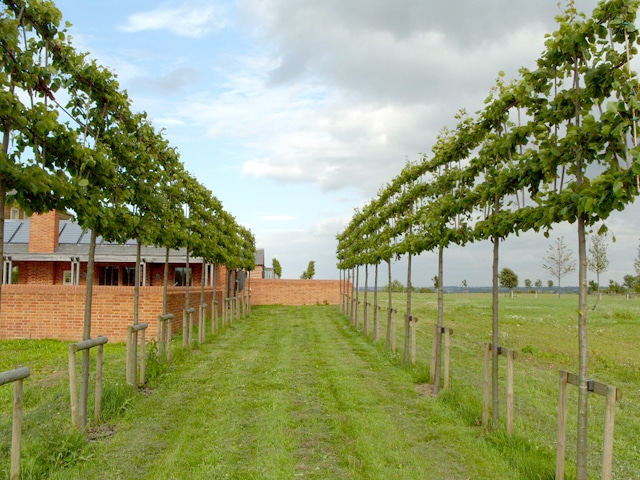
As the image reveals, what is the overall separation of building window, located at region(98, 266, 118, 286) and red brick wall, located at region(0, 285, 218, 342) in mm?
13263

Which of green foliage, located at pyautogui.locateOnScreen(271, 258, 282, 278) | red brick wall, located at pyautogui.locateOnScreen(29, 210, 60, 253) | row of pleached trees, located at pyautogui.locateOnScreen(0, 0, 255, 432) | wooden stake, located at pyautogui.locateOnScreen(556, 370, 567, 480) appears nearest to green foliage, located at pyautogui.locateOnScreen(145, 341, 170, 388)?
row of pleached trees, located at pyautogui.locateOnScreen(0, 0, 255, 432)

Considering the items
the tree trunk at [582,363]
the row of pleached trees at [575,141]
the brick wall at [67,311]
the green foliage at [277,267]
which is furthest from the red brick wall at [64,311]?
the green foliage at [277,267]

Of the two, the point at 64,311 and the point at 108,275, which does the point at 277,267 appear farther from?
the point at 64,311

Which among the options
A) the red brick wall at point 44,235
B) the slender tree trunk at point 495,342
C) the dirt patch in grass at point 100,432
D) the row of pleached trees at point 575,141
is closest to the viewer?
the row of pleached trees at point 575,141

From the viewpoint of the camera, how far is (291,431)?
662cm

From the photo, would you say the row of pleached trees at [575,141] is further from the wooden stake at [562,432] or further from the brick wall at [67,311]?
the brick wall at [67,311]

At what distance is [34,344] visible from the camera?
44.8 feet

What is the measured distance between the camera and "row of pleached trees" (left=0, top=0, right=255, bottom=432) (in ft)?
15.6

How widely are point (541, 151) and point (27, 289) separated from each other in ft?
45.5

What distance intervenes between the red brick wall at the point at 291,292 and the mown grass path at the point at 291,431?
27.4 meters

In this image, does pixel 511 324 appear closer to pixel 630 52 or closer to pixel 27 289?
pixel 27 289

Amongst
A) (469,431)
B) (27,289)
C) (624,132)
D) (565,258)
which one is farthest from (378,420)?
(565,258)

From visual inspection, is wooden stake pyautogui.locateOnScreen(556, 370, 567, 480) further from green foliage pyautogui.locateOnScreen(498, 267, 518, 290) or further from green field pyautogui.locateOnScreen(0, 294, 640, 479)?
green foliage pyautogui.locateOnScreen(498, 267, 518, 290)

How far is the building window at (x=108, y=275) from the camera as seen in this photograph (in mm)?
27953
